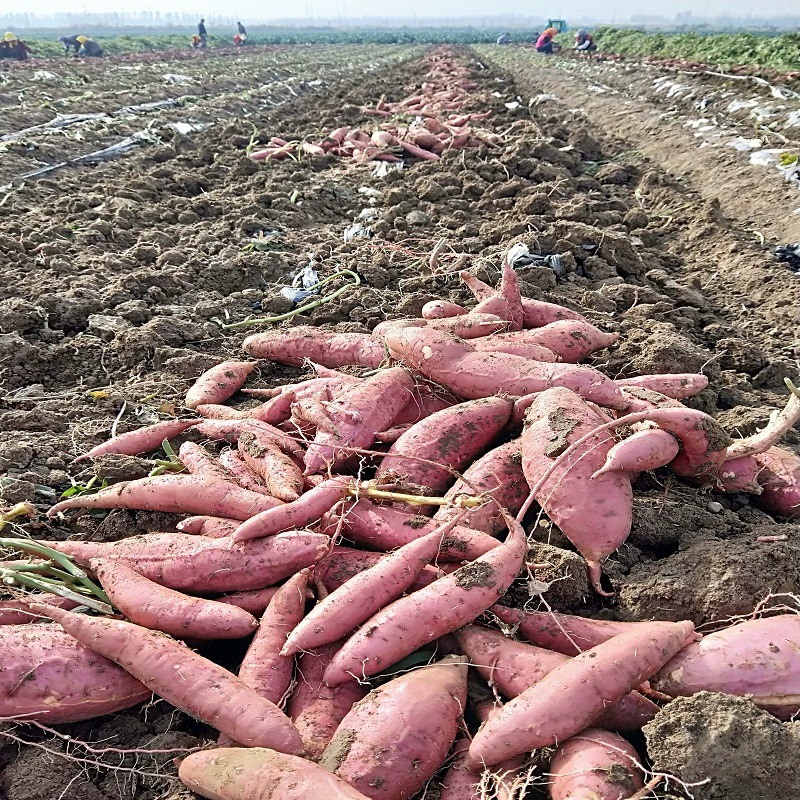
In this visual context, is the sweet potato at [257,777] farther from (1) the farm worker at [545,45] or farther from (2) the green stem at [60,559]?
(1) the farm worker at [545,45]

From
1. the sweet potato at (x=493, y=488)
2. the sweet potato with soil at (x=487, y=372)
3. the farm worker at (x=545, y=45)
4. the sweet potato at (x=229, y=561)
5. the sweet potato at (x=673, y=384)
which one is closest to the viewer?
the sweet potato at (x=229, y=561)

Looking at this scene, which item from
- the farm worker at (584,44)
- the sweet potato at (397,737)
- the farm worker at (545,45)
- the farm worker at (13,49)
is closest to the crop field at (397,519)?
the sweet potato at (397,737)

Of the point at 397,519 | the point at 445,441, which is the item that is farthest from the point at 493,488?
the point at 397,519

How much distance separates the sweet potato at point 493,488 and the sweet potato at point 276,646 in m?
0.60

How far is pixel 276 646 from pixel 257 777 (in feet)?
1.55

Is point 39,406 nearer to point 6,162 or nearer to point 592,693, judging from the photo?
point 592,693

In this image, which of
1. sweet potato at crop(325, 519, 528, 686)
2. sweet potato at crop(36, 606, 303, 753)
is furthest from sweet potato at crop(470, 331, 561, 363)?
sweet potato at crop(36, 606, 303, 753)

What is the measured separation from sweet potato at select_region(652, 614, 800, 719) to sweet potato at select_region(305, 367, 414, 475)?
4.54 feet

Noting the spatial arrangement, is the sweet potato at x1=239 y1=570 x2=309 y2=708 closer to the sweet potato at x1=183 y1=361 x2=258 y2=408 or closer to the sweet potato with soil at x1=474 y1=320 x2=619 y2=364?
the sweet potato at x1=183 y1=361 x2=258 y2=408

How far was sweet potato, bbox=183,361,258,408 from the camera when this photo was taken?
3.30 m

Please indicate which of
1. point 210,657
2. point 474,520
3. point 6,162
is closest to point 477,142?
point 6,162

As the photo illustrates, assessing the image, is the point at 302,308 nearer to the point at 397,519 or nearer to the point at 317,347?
the point at 317,347

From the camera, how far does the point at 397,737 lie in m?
1.66

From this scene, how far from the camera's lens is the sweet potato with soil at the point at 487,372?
9.31 ft
